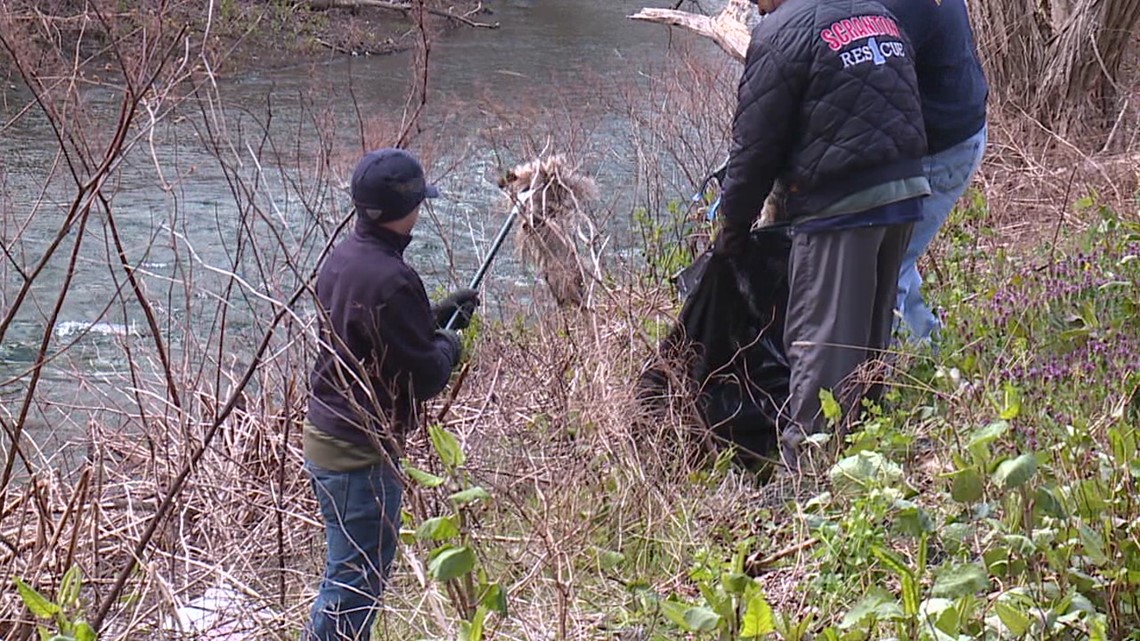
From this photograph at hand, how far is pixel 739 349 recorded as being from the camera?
423 cm

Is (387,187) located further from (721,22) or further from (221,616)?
(721,22)

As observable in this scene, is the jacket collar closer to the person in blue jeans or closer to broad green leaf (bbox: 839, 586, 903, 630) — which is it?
→ broad green leaf (bbox: 839, 586, 903, 630)

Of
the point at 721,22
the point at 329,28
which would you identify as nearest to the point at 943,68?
the point at 721,22

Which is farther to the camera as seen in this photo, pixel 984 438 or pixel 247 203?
pixel 247 203

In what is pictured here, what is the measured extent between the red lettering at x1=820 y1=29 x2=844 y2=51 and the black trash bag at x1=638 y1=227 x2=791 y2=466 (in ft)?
2.19

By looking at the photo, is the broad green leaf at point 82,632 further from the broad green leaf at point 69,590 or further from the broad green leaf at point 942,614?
the broad green leaf at point 942,614

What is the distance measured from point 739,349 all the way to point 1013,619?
6.09 ft

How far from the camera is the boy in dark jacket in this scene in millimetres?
3309

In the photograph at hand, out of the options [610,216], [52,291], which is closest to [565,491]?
[610,216]

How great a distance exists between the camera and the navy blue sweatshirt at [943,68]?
413cm

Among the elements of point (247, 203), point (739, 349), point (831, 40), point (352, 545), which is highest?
point (831, 40)

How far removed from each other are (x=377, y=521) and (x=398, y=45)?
1216 centimetres

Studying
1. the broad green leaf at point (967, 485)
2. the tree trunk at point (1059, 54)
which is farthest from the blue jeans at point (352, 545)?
the tree trunk at point (1059, 54)

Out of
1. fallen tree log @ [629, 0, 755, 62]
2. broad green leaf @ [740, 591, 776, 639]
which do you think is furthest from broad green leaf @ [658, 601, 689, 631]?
fallen tree log @ [629, 0, 755, 62]
